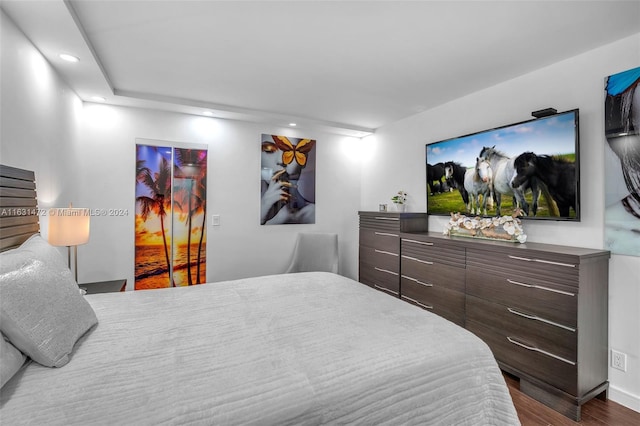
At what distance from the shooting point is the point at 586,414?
2061mm

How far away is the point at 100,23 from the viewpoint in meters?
2.00

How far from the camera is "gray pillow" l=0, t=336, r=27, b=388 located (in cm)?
95

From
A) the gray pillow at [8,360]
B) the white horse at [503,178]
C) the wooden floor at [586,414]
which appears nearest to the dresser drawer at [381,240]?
the white horse at [503,178]

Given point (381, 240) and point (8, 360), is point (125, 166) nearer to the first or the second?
point (8, 360)

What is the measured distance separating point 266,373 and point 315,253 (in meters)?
2.91

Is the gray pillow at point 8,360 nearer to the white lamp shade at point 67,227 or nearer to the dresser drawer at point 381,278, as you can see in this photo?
the white lamp shade at point 67,227

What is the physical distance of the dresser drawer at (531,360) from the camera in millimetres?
2027

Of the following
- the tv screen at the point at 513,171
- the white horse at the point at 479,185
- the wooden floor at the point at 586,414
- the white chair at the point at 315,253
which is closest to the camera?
the wooden floor at the point at 586,414

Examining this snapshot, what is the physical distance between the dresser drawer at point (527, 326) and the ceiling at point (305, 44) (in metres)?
Result: 1.98

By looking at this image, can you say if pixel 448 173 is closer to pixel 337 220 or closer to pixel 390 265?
pixel 390 265

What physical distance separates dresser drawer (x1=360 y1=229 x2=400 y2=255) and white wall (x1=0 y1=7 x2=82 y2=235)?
317 centimetres

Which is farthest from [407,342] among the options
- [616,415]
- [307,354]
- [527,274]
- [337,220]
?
[337,220]

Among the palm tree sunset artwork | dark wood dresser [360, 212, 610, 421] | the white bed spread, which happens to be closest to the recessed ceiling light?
the palm tree sunset artwork

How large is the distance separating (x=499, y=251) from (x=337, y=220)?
257 cm
